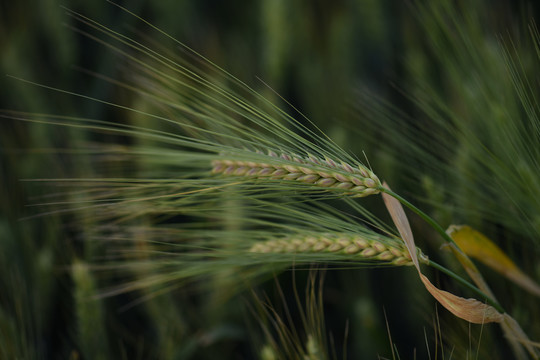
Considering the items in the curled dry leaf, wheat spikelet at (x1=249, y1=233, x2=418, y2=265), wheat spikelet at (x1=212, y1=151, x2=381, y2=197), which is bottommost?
the curled dry leaf

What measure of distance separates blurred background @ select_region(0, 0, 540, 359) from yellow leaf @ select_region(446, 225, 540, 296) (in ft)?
0.13

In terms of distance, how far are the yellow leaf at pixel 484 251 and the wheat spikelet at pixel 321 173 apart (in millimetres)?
129

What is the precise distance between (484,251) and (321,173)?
23 centimetres

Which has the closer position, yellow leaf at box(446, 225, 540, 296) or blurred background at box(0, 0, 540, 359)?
yellow leaf at box(446, 225, 540, 296)

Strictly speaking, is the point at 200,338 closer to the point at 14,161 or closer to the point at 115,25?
the point at 14,161

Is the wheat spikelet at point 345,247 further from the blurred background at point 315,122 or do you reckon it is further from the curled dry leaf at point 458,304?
the blurred background at point 315,122

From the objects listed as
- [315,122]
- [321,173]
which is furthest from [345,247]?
[315,122]

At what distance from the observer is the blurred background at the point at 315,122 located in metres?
0.67

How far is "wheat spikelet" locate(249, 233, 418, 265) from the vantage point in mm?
436

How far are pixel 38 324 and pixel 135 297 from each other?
20 cm

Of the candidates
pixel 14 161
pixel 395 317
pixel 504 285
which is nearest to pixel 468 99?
pixel 504 285

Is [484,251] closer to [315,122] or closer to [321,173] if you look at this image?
[321,173]

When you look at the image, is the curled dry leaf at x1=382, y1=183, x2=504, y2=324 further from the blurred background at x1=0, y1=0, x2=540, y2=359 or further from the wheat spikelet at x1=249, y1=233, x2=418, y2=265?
the blurred background at x1=0, y1=0, x2=540, y2=359

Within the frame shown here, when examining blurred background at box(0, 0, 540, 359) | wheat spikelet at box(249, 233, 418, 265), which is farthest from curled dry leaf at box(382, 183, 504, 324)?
Answer: blurred background at box(0, 0, 540, 359)
